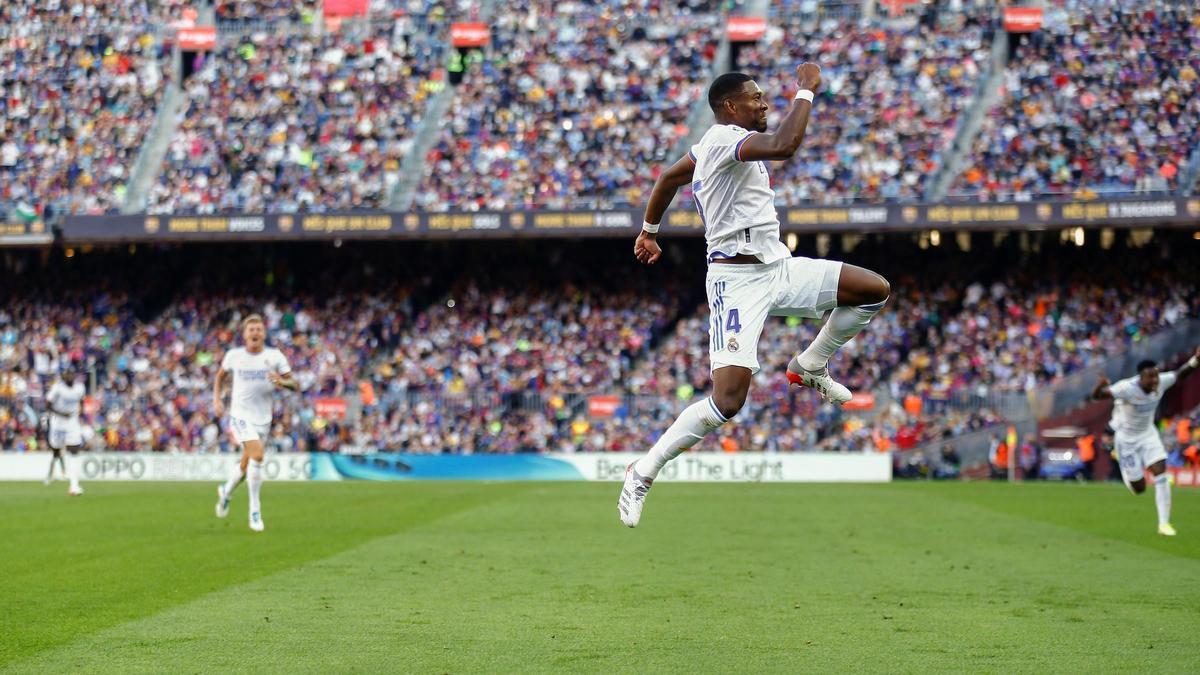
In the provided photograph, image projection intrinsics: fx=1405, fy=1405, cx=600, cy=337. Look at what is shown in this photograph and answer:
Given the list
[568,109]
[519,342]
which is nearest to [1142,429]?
[519,342]

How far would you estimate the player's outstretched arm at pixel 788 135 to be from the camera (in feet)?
27.2

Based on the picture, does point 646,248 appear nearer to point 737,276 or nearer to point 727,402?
point 737,276

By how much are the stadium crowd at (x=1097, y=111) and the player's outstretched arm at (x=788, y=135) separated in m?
32.2

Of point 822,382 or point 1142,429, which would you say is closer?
point 822,382

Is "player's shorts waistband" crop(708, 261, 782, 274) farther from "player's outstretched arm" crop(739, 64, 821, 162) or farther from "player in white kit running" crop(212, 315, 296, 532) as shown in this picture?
"player in white kit running" crop(212, 315, 296, 532)

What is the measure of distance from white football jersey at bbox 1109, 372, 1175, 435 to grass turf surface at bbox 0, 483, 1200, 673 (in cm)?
142

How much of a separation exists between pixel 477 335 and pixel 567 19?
1189 centimetres

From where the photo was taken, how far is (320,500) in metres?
26.5

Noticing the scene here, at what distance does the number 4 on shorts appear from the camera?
9.13m

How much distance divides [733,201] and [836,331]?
1.20m

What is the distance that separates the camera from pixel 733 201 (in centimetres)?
926

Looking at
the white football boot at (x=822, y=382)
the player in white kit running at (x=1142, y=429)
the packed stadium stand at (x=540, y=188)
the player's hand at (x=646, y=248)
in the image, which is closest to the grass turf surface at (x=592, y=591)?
the player in white kit running at (x=1142, y=429)

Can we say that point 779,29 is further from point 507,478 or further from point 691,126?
point 507,478

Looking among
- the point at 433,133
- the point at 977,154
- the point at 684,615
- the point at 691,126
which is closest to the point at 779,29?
the point at 691,126
